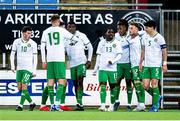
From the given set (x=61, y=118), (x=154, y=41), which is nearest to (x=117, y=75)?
(x=154, y=41)

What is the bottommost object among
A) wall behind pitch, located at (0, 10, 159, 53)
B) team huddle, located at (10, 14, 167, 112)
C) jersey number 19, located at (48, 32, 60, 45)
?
team huddle, located at (10, 14, 167, 112)

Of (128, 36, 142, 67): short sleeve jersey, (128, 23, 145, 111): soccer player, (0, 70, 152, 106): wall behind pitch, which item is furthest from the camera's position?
(0, 70, 152, 106): wall behind pitch

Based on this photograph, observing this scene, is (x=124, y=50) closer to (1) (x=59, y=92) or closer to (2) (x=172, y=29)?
(1) (x=59, y=92)

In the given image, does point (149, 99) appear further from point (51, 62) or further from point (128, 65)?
point (51, 62)

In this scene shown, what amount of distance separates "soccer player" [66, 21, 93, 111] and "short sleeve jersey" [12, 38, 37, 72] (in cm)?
87

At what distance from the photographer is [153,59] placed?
54.1ft

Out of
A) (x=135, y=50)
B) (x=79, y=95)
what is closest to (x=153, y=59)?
(x=135, y=50)

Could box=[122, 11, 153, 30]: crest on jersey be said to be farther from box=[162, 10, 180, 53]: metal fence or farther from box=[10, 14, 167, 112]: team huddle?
box=[10, 14, 167, 112]: team huddle

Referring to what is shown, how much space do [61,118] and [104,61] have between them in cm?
474

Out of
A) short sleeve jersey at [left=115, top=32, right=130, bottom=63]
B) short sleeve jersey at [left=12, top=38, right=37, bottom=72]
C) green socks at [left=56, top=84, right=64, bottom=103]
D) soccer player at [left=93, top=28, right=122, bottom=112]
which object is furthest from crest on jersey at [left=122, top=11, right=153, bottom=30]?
green socks at [left=56, top=84, right=64, bottom=103]

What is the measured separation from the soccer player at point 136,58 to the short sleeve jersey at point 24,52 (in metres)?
2.27

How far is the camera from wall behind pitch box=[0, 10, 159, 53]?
64.0 ft

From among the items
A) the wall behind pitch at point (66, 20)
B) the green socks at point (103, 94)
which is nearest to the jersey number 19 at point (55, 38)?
the green socks at point (103, 94)

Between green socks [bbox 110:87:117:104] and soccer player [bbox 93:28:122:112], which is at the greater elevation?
soccer player [bbox 93:28:122:112]
